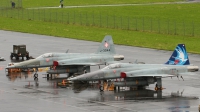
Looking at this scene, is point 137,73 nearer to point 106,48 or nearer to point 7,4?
point 106,48

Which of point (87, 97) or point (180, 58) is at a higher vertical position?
point (180, 58)

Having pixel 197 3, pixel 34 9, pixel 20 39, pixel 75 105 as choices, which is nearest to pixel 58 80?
pixel 75 105

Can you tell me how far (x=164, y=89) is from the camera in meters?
69.4

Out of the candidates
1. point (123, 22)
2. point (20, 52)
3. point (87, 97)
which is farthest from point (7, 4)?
point (87, 97)

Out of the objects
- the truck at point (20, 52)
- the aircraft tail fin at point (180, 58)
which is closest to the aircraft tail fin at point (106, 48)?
the aircraft tail fin at point (180, 58)

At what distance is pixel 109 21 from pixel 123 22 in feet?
12.1

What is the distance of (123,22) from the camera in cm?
14412

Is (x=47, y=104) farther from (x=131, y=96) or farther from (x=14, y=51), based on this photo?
(x=14, y=51)

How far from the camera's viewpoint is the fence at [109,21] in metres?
131

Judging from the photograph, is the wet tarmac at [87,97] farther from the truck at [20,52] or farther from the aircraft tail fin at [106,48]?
the truck at [20,52]

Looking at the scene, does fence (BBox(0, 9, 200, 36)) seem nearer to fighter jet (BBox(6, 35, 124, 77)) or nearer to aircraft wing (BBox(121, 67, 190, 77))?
fighter jet (BBox(6, 35, 124, 77))

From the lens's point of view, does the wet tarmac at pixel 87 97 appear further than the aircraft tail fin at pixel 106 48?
No

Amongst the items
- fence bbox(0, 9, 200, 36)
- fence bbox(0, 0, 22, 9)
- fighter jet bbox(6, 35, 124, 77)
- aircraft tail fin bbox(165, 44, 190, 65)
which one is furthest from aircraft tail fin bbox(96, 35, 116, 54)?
fence bbox(0, 0, 22, 9)

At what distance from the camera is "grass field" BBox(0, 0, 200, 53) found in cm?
11598
